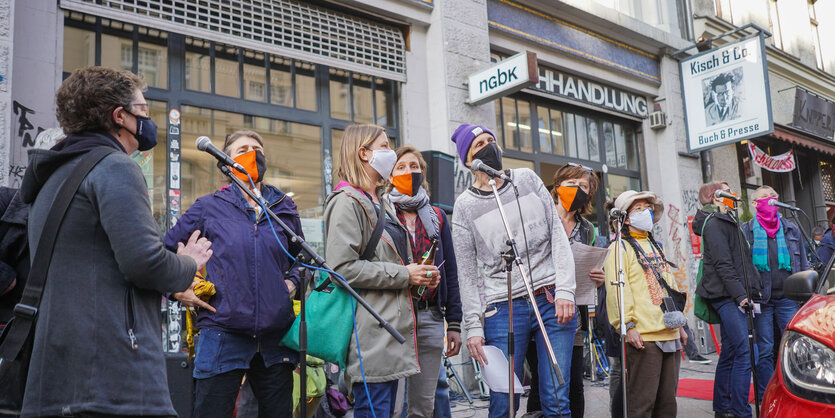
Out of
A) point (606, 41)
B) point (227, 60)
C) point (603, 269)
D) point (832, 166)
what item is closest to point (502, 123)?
point (606, 41)

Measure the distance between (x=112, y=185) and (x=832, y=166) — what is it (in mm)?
17966

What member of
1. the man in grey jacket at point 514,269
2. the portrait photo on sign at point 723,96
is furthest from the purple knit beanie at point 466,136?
the portrait photo on sign at point 723,96

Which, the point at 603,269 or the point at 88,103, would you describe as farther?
the point at 603,269

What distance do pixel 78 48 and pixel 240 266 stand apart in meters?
3.64

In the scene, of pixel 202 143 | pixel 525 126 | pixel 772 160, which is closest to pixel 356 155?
pixel 202 143

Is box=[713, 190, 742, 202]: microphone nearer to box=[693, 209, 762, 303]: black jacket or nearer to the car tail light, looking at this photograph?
box=[693, 209, 762, 303]: black jacket

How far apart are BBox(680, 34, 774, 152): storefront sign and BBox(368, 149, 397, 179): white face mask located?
337 inches

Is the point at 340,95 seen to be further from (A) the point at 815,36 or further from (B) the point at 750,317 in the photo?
(A) the point at 815,36

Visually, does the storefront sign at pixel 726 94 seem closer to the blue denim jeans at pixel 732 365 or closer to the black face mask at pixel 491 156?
the blue denim jeans at pixel 732 365

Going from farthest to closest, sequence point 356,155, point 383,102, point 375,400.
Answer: point 383,102, point 356,155, point 375,400

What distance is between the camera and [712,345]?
10.7 meters

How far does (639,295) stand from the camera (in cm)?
449

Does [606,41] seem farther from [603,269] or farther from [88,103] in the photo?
[88,103]

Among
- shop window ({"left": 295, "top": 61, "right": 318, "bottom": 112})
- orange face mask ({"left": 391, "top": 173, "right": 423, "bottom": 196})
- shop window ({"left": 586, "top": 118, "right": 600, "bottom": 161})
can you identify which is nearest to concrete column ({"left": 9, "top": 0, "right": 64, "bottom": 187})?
shop window ({"left": 295, "top": 61, "right": 318, "bottom": 112})
